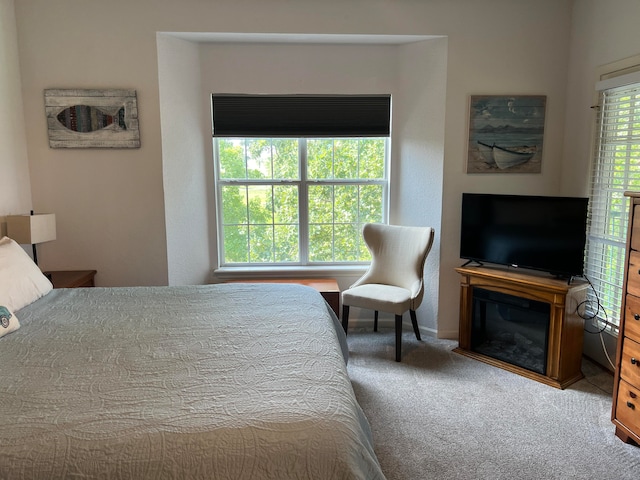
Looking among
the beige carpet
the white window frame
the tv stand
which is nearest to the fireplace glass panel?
the tv stand

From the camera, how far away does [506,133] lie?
3.27 metres

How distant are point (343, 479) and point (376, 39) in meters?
3.21

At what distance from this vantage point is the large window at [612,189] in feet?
8.73

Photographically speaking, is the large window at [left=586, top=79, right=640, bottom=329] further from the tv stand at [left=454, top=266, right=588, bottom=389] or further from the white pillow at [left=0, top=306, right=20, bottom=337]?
the white pillow at [left=0, top=306, right=20, bottom=337]

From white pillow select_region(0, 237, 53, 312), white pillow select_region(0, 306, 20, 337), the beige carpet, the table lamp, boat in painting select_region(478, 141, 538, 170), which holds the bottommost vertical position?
the beige carpet

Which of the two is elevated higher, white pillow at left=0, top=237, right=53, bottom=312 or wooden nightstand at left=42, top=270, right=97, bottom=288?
white pillow at left=0, top=237, right=53, bottom=312

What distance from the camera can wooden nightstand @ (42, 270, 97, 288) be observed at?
9.46 ft

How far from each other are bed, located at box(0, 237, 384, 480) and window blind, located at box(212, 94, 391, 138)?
2.04 meters

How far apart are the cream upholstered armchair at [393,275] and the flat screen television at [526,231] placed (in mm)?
351

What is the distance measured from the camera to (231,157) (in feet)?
12.3

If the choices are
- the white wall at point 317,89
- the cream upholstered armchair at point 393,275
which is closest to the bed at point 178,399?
the cream upholstered armchair at point 393,275

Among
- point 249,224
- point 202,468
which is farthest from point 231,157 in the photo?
point 202,468

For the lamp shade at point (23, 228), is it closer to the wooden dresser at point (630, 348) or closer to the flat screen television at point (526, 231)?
the flat screen television at point (526, 231)

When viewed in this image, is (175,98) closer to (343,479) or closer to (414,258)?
(414,258)
